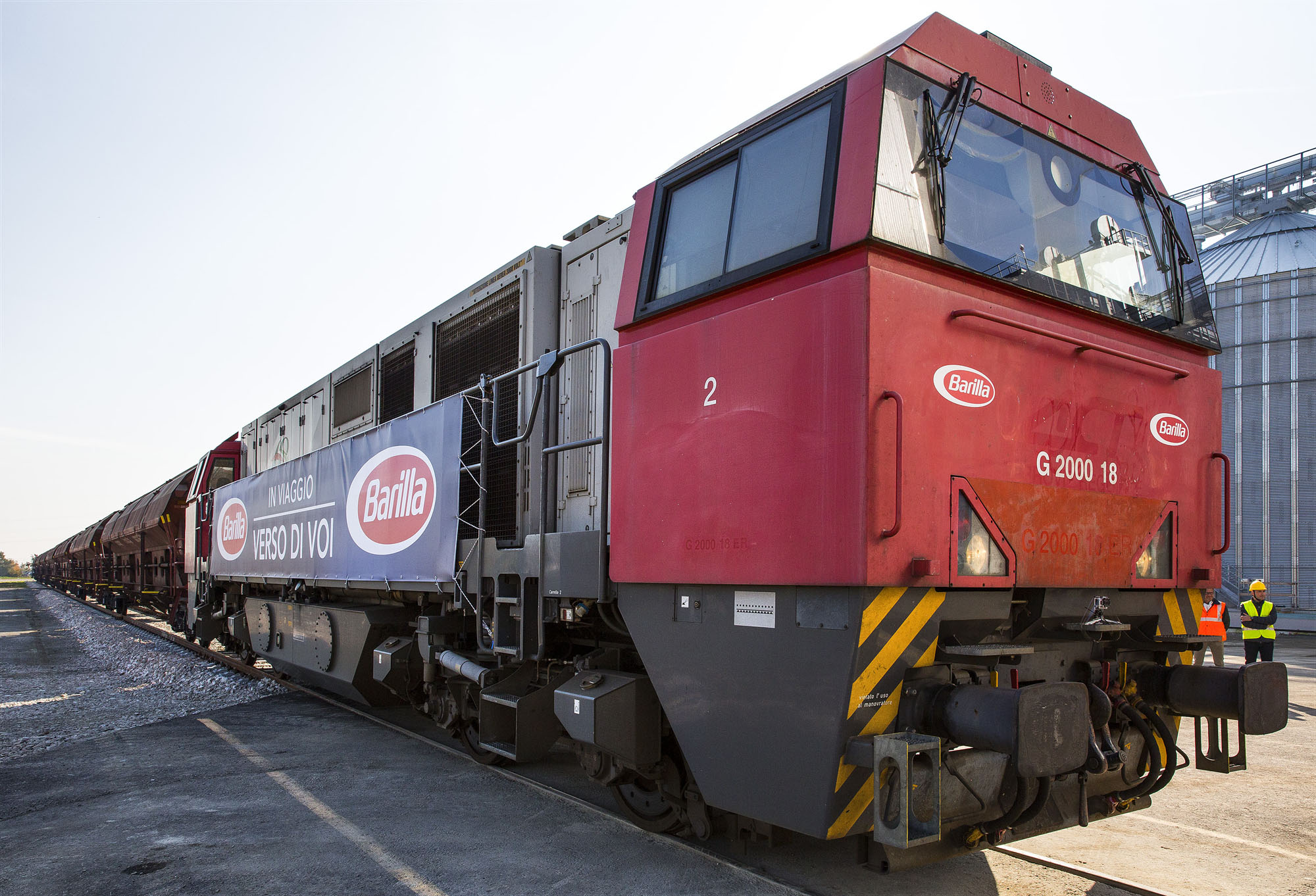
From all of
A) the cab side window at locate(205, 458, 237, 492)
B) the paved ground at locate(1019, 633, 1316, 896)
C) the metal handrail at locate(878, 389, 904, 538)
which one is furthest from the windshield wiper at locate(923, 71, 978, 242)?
the cab side window at locate(205, 458, 237, 492)

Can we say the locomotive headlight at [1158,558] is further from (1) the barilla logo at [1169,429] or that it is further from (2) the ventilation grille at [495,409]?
(2) the ventilation grille at [495,409]

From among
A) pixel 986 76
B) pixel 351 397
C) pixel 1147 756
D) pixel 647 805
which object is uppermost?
pixel 986 76

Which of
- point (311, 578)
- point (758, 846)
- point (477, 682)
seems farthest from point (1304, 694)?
point (311, 578)

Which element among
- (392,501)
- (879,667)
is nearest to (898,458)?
(879,667)

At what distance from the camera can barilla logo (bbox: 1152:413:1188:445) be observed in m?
4.19

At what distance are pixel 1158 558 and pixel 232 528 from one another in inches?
420

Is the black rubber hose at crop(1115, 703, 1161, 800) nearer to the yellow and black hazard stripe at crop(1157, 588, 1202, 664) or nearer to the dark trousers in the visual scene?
the yellow and black hazard stripe at crop(1157, 588, 1202, 664)

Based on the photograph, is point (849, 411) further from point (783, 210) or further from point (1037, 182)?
point (1037, 182)

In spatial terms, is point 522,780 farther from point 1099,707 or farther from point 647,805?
point 1099,707

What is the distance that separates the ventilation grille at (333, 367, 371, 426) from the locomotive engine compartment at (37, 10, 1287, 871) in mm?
4300

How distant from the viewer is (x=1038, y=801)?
10.9 ft

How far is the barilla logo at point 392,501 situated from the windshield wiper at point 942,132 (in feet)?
12.6

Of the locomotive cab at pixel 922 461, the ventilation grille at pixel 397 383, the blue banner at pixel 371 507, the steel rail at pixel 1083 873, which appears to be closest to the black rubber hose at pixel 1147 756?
the locomotive cab at pixel 922 461

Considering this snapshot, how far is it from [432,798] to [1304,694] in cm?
1050
